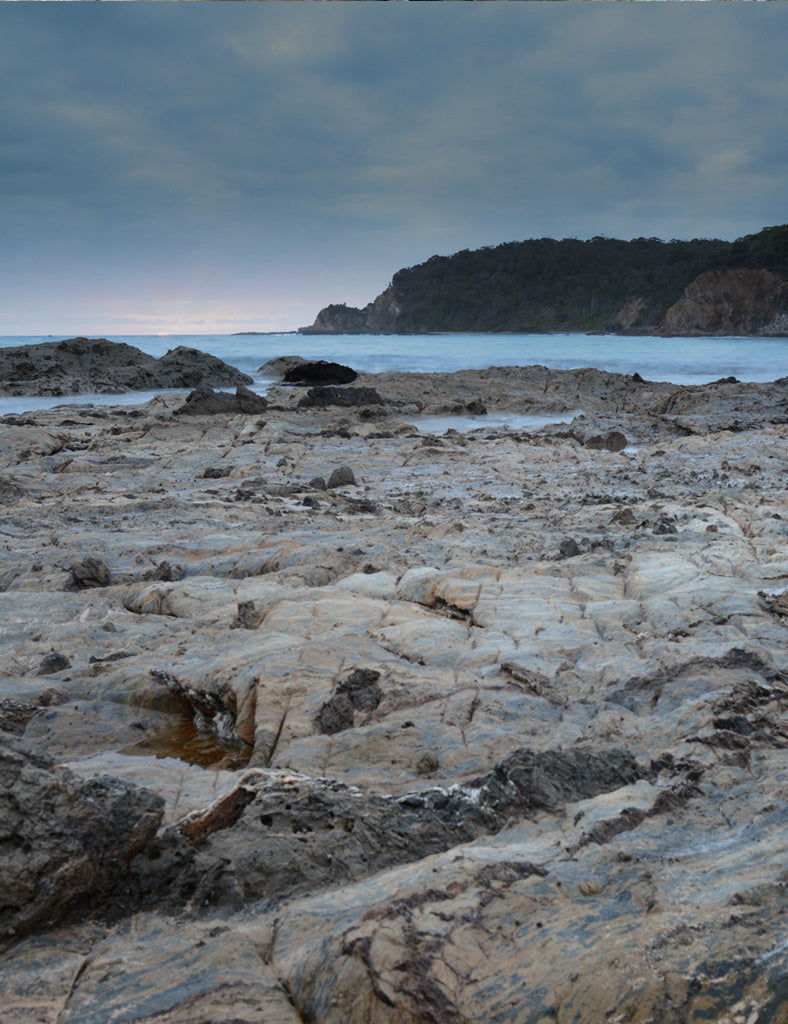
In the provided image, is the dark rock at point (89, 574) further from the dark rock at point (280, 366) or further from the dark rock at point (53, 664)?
the dark rock at point (280, 366)

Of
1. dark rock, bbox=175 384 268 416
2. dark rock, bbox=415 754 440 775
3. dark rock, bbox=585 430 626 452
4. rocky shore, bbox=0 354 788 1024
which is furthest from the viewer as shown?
dark rock, bbox=175 384 268 416

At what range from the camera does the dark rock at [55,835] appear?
2580 mm

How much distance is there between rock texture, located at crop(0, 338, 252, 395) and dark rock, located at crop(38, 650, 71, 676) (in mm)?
26059

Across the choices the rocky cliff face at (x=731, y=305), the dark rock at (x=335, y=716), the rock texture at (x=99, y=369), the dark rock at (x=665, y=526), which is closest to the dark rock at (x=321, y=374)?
the rock texture at (x=99, y=369)

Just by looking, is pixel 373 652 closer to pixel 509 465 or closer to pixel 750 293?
pixel 509 465

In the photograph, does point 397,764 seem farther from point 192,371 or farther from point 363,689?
point 192,371

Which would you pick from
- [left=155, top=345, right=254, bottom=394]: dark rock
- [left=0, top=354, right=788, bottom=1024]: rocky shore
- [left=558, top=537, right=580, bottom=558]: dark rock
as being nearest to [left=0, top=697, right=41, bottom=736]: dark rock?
[left=0, top=354, right=788, bottom=1024]: rocky shore

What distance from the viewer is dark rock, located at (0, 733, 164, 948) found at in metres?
2.58

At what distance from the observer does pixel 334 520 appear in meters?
9.49

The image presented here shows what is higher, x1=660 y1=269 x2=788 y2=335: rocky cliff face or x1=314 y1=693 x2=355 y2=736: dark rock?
x1=660 y1=269 x2=788 y2=335: rocky cliff face

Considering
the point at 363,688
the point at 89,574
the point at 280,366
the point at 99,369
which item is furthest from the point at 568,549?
the point at 280,366

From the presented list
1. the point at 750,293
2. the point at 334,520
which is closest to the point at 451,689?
the point at 334,520

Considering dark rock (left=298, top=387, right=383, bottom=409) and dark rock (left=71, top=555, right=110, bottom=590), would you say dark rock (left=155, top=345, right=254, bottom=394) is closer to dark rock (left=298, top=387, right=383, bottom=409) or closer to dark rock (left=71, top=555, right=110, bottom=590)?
dark rock (left=298, top=387, right=383, bottom=409)

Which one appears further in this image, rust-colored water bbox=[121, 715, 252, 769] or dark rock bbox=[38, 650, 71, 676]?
dark rock bbox=[38, 650, 71, 676]
